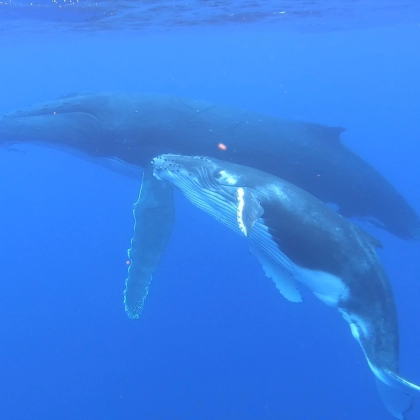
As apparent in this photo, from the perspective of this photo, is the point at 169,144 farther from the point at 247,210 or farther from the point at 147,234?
the point at 247,210

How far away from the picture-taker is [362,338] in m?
6.79

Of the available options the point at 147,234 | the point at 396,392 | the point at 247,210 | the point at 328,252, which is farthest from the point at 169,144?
the point at 396,392

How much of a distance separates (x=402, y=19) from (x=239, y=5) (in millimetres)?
20017

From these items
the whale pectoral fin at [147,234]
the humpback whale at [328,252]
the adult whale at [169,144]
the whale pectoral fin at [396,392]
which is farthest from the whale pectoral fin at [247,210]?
the whale pectoral fin at [147,234]

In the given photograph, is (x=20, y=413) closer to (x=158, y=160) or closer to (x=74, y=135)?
(x=74, y=135)

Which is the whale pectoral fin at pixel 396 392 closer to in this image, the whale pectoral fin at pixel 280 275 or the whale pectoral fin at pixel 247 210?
the whale pectoral fin at pixel 280 275

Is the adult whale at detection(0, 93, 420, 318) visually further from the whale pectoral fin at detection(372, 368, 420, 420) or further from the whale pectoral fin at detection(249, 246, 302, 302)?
the whale pectoral fin at detection(372, 368, 420, 420)

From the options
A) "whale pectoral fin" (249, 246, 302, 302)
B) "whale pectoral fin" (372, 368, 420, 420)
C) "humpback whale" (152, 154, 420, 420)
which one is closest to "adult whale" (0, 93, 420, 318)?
"whale pectoral fin" (249, 246, 302, 302)

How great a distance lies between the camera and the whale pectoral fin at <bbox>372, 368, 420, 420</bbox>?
616 centimetres

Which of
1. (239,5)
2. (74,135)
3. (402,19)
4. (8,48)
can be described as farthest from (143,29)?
(74,135)

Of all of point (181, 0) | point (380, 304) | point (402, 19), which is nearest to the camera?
point (380, 304)

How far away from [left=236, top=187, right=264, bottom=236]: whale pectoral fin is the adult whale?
12.2 feet

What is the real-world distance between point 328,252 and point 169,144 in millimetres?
4791

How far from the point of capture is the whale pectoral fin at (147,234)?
927 centimetres
